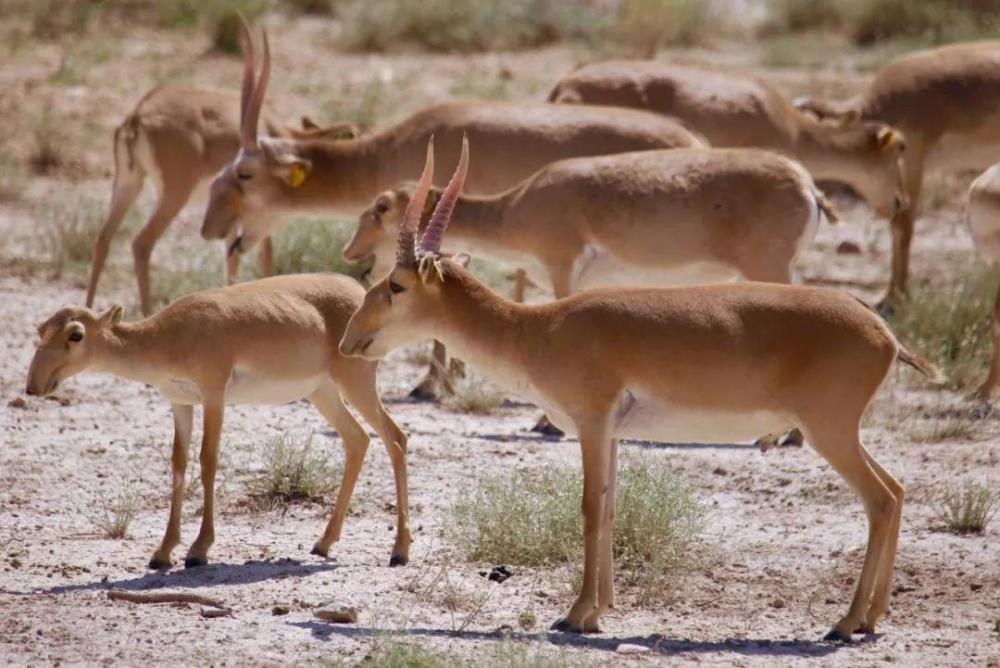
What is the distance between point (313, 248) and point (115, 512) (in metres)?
6.51

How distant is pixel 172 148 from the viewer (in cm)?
1527

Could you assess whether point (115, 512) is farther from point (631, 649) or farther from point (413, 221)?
point (631, 649)

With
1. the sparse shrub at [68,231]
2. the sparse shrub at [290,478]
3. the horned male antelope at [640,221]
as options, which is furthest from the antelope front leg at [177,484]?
the sparse shrub at [68,231]

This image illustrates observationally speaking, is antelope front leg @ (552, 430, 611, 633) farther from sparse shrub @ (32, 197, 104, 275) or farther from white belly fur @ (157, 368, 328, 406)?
sparse shrub @ (32, 197, 104, 275)

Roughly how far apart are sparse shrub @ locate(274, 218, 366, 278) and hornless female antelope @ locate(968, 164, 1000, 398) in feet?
16.8

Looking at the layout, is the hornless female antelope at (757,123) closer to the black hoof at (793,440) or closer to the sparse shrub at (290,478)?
the black hoof at (793,440)

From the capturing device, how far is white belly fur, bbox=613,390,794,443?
8.38 m

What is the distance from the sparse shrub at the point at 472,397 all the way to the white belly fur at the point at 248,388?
3322mm

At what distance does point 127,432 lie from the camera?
11.8 metres

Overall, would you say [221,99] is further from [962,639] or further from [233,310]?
[962,639]

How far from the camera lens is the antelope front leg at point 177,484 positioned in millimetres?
9227

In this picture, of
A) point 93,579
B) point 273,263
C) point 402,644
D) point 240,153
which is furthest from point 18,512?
point 273,263

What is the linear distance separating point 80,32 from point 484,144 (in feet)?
39.2

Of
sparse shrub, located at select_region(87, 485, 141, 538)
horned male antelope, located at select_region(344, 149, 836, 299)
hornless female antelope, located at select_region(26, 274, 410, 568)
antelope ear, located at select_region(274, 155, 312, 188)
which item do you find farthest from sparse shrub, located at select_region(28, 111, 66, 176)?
hornless female antelope, located at select_region(26, 274, 410, 568)
